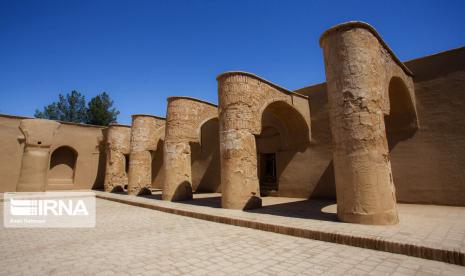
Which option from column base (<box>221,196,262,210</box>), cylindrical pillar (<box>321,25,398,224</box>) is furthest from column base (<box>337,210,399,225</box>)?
column base (<box>221,196,262,210</box>)

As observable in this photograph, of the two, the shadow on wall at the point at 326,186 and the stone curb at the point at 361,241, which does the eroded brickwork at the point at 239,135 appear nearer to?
the stone curb at the point at 361,241

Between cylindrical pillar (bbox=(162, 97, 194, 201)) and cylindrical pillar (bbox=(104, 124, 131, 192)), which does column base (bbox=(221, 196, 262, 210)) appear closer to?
cylindrical pillar (bbox=(162, 97, 194, 201))

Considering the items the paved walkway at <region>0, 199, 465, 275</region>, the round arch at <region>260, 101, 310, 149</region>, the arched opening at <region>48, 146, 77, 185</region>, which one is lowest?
the paved walkway at <region>0, 199, 465, 275</region>

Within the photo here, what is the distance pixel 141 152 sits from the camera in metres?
14.2

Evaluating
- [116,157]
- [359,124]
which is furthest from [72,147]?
[359,124]

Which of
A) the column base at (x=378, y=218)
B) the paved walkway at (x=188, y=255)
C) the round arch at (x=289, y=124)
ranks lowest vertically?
the paved walkway at (x=188, y=255)

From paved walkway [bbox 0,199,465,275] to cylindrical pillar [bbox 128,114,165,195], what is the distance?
7.97 m

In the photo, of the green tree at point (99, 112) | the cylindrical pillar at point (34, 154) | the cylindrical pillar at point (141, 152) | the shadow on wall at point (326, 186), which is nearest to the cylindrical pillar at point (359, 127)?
the shadow on wall at point (326, 186)

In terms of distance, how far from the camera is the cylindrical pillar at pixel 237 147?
8.35 metres

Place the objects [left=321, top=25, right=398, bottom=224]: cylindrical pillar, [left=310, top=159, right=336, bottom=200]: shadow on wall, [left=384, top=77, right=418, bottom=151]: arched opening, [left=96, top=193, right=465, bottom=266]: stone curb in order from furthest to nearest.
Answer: [left=310, top=159, right=336, bottom=200]: shadow on wall → [left=384, top=77, right=418, bottom=151]: arched opening → [left=321, top=25, right=398, bottom=224]: cylindrical pillar → [left=96, top=193, right=465, bottom=266]: stone curb

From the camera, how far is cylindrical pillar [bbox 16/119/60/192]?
12.5 meters

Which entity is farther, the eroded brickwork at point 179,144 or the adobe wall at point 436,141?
the eroded brickwork at point 179,144

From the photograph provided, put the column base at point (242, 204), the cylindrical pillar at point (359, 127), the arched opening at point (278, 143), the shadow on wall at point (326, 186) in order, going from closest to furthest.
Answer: the cylindrical pillar at point (359, 127) < the column base at point (242, 204) < the shadow on wall at point (326, 186) < the arched opening at point (278, 143)

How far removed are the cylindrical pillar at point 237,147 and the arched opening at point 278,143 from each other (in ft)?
7.95
